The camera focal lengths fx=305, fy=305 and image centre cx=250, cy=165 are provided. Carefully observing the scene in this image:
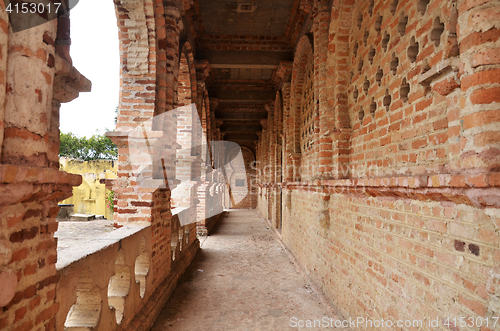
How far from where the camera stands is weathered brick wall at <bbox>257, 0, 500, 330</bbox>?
160 centimetres

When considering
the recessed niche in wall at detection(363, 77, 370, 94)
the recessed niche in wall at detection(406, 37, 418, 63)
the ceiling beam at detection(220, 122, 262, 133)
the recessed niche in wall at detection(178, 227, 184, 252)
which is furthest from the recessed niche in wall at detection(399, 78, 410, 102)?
the ceiling beam at detection(220, 122, 262, 133)

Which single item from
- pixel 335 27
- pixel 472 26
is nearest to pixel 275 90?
pixel 335 27

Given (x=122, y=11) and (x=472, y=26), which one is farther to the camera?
(x=122, y=11)

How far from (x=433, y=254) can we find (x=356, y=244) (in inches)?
54.8

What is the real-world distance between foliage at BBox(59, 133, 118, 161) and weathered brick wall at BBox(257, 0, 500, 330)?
102 feet

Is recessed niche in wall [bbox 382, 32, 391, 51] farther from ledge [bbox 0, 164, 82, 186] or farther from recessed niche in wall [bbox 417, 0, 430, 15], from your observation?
ledge [bbox 0, 164, 82, 186]

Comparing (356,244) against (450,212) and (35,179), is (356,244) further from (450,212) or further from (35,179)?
(35,179)

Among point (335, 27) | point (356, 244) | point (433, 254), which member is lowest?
point (356, 244)

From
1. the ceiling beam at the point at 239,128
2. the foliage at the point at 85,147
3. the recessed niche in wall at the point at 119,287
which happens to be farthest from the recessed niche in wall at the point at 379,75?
the foliage at the point at 85,147

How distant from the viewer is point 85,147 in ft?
107

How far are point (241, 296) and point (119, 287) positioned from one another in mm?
2080

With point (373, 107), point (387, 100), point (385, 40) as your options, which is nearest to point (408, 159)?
point (387, 100)

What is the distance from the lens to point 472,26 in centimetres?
165

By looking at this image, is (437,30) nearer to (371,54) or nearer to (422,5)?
(422,5)
